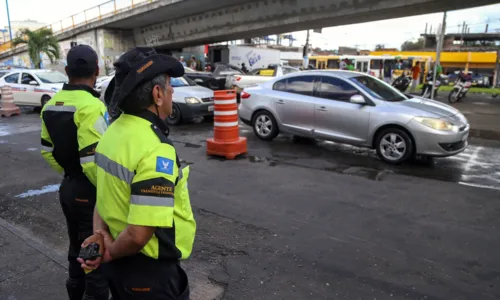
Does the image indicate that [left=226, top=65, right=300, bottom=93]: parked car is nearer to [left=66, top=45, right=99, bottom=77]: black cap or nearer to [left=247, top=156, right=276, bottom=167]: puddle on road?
[left=247, top=156, right=276, bottom=167]: puddle on road

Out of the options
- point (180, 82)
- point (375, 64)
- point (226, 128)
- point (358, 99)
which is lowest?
point (226, 128)

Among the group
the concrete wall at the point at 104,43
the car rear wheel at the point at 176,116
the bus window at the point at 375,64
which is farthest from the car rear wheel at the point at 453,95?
the concrete wall at the point at 104,43

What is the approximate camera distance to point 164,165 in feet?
4.73

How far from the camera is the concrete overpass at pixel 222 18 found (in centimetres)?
1939

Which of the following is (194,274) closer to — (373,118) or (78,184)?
(78,184)

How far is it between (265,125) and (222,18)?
820 inches

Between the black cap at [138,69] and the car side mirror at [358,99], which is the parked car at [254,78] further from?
the black cap at [138,69]

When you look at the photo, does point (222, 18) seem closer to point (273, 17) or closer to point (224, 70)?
point (273, 17)

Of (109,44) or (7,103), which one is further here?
(109,44)

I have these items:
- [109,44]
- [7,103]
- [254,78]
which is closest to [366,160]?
[254,78]

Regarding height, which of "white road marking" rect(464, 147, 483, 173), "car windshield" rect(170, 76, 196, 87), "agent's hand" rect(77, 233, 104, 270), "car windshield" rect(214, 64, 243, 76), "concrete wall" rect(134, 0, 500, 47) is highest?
"concrete wall" rect(134, 0, 500, 47)

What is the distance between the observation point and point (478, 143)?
351 inches

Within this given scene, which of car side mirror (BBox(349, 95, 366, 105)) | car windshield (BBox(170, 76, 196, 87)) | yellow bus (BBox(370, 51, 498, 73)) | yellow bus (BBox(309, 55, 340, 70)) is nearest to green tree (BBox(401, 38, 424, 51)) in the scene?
yellow bus (BBox(370, 51, 498, 73))

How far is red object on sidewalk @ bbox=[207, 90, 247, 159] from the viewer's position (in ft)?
23.4
